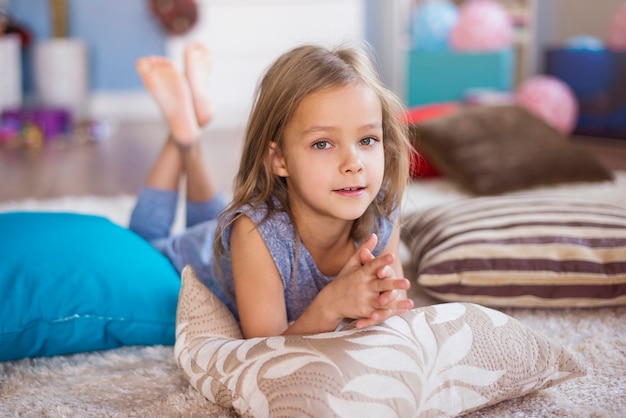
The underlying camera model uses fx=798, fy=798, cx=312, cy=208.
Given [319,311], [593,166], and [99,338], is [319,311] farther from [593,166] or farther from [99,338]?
[593,166]

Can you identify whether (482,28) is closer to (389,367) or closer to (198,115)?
(198,115)

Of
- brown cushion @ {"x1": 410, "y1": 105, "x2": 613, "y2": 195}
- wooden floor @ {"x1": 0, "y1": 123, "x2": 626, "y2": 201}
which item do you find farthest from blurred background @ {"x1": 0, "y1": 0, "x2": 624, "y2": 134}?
brown cushion @ {"x1": 410, "y1": 105, "x2": 613, "y2": 195}

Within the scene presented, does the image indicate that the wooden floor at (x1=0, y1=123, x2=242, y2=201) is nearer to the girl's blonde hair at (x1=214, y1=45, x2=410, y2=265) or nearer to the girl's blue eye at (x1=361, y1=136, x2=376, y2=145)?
the girl's blonde hair at (x1=214, y1=45, x2=410, y2=265)

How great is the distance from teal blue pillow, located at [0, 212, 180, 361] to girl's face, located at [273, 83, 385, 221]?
0.37 meters

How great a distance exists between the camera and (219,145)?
3779 mm

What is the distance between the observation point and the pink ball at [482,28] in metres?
3.74

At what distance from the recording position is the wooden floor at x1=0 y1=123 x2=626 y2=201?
2.68m

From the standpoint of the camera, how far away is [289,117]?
1137 millimetres

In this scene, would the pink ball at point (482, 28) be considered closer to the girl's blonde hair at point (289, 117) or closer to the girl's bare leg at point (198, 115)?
the girl's bare leg at point (198, 115)

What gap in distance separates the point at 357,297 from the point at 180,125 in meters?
0.78

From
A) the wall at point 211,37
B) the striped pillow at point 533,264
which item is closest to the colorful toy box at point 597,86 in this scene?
the wall at point 211,37

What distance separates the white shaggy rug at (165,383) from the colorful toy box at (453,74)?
2.55 m

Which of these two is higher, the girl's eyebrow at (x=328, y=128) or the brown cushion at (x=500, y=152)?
the girl's eyebrow at (x=328, y=128)

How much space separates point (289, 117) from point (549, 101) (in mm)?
2578
